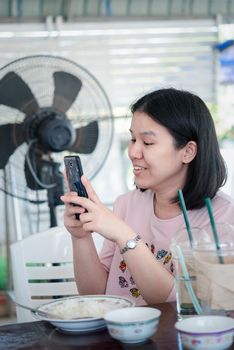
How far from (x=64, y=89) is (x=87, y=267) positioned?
168 cm

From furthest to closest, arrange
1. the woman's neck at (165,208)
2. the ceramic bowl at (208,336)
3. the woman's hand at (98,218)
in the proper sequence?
1. the woman's neck at (165,208)
2. the woman's hand at (98,218)
3. the ceramic bowl at (208,336)

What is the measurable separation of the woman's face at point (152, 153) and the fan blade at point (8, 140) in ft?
5.03

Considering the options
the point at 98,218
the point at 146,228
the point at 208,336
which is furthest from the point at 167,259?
the point at 208,336

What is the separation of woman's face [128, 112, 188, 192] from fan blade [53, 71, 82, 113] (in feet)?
5.18

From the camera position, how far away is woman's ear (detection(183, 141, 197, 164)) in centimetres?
179

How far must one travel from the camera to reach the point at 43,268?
7.14 ft


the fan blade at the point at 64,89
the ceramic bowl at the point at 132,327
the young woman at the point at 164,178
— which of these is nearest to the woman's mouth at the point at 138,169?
the young woman at the point at 164,178

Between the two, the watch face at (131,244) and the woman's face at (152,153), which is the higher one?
the woman's face at (152,153)

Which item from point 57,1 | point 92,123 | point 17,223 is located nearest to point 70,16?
point 57,1

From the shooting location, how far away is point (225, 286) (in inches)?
49.1

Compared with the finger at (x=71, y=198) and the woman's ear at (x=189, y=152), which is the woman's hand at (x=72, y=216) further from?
the woman's ear at (x=189, y=152)

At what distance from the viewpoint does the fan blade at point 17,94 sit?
312 cm

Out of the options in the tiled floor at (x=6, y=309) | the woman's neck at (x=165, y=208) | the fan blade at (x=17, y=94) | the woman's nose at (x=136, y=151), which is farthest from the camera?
the tiled floor at (x=6, y=309)

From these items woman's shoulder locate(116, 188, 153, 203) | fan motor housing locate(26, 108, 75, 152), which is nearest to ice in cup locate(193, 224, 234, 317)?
woman's shoulder locate(116, 188, 153, 203)
